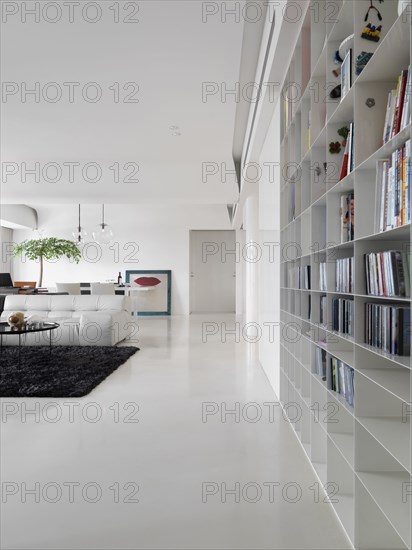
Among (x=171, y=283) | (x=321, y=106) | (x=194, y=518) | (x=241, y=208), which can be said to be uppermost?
(x=241, y=208)

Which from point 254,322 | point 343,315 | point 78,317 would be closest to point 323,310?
point 343,315

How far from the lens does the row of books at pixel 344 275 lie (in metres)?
1.84

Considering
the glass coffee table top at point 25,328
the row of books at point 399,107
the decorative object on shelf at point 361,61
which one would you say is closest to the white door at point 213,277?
the glass coffee table top at point 25,328

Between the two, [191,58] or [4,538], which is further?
[191,58]

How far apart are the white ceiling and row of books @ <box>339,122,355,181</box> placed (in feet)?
6.21

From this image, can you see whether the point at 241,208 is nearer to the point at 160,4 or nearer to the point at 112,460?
the point at 160,4

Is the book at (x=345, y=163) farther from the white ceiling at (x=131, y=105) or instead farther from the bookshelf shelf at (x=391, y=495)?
the white ceiling at (x=131, y=105)

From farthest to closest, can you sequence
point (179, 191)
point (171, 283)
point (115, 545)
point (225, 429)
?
point (171, 283), point (179, 191), point (225, 429), point (115, 545)

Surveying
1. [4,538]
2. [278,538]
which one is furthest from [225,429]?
[4,538]

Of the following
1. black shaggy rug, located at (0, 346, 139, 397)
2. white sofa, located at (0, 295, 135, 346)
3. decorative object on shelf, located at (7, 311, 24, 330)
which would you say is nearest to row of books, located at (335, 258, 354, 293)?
black shaggy rug, located at (0, 346, 139, 397)

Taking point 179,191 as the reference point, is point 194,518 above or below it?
below

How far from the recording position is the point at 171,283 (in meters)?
12.4

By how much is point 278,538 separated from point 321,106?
1944 mm

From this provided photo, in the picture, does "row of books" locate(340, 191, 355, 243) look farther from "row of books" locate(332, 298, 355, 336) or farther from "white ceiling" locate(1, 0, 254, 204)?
"white ceiling" locate(1, 0, 254, 204)
